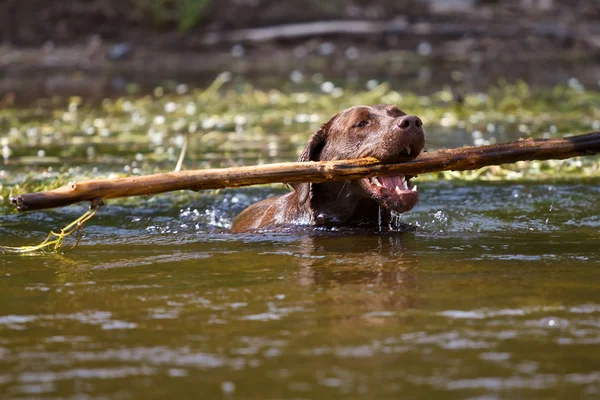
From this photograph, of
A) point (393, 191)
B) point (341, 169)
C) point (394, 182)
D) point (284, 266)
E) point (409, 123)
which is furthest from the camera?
point (394, 182)

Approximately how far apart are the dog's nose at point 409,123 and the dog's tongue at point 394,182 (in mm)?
457

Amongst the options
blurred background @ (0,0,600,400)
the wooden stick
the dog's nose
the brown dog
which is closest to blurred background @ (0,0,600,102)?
blurred background @ (0,0,600,400)

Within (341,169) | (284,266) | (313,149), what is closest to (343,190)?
(313,149)

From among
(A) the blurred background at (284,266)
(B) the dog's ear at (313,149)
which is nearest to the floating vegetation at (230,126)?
(A) the blurred background at (284,266)

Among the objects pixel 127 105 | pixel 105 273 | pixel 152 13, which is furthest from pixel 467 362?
pixel 152 13

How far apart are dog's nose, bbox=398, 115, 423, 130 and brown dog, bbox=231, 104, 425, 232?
0.85 ft

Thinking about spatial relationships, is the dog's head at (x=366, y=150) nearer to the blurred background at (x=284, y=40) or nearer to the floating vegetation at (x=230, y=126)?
the floating vegetation at (x=230, y=126)

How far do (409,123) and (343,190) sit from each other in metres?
1.02

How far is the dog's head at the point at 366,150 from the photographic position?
6.87m

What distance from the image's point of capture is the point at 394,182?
23.7ft

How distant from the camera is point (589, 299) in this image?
516 cm

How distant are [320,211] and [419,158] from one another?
1.39 metres

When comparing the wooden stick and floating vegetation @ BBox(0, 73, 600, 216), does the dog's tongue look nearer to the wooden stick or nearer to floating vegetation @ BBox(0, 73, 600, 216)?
the wooden stick

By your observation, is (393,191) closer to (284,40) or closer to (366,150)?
(366,150)
